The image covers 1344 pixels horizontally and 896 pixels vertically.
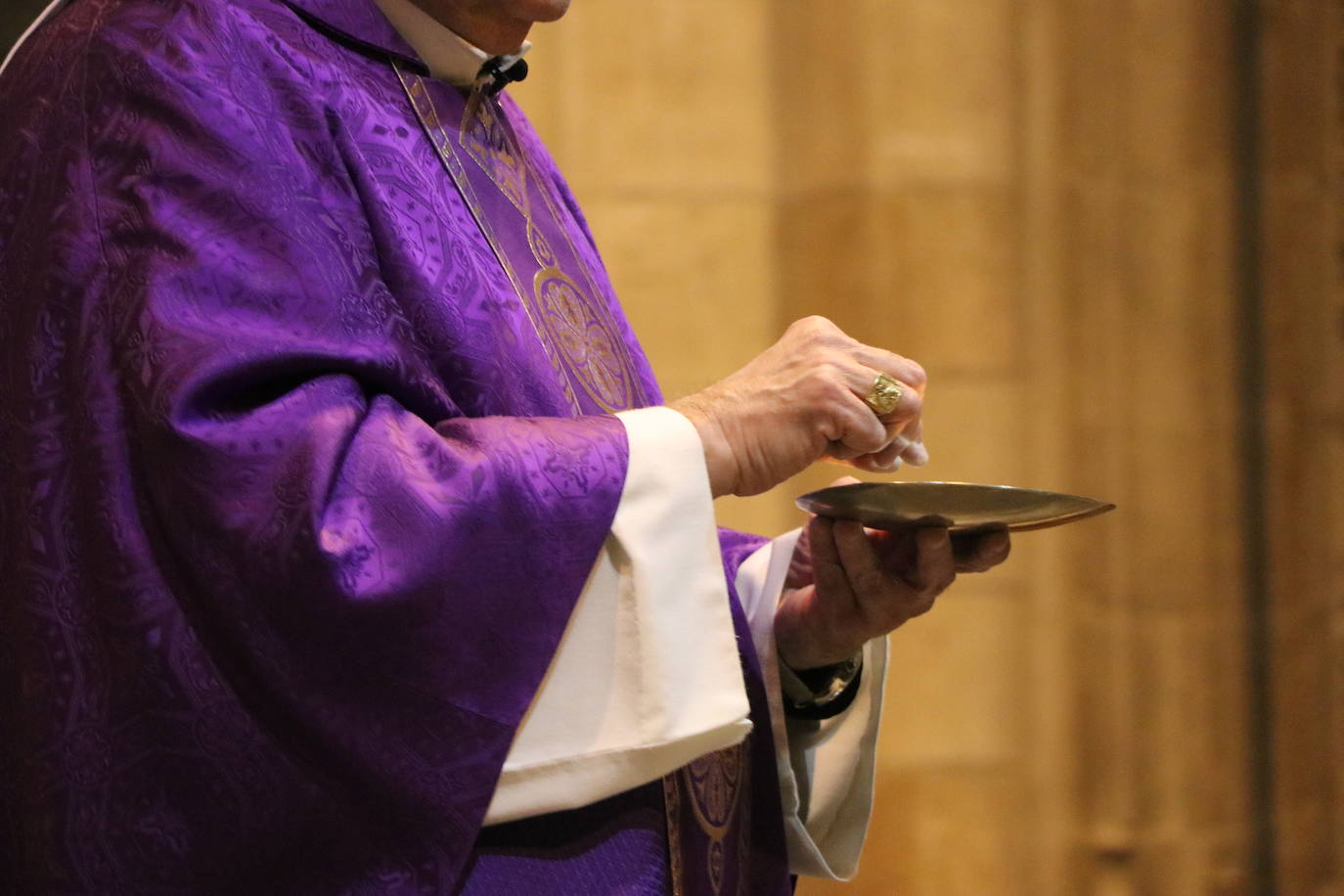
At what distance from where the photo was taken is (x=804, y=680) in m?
2.04

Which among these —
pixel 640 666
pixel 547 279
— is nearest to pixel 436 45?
pixel 547 279

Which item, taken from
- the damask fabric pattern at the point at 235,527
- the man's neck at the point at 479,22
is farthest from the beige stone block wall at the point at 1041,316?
the damask fabric pattern at the point at 235,527

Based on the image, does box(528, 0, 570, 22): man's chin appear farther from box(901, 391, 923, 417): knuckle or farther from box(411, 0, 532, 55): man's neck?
box(901, 391, 923, 417): knuckle

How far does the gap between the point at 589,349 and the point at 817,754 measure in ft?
2.09

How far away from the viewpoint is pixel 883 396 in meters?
1.52

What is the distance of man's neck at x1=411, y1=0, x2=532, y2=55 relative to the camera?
1.70 m

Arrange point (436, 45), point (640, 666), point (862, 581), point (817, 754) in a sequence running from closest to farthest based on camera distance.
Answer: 1. point (640, 666)
2. point (436, 45)
3. point (862, 581)
4. point (817, 754)

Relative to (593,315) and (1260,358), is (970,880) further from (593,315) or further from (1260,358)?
(593,315)

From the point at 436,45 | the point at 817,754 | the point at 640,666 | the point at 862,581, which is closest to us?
the point at 640,666

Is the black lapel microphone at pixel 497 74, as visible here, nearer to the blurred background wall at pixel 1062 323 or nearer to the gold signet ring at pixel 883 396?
the gold signet ring at pixel 883 396

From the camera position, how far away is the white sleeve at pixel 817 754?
1957mm

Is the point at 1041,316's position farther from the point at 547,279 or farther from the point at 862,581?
the point at 547,279

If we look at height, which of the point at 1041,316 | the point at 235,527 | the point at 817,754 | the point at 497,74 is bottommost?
the point at 817,754

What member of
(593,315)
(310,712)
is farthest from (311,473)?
(593,315)
